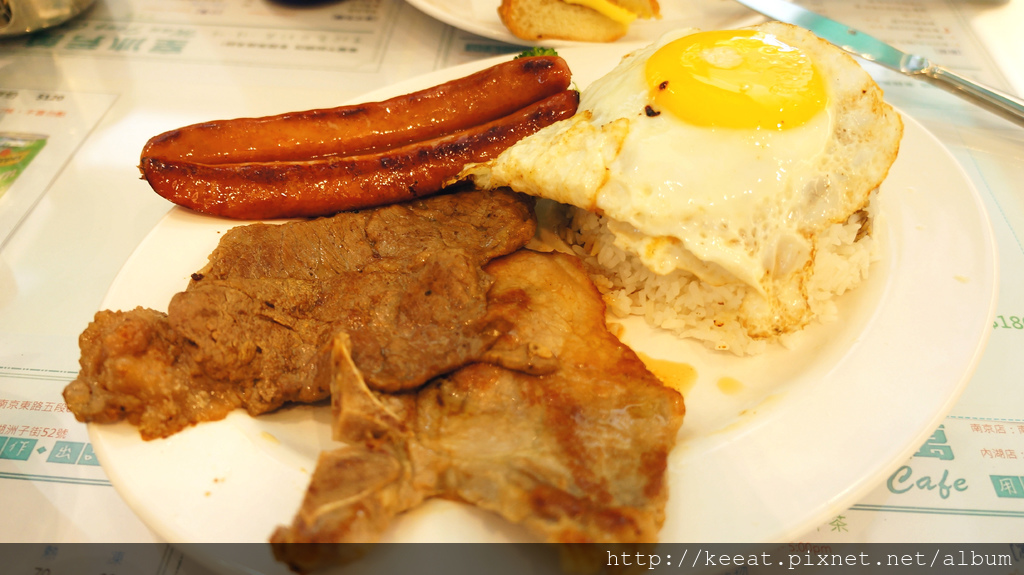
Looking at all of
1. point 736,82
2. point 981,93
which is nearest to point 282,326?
point 736,82

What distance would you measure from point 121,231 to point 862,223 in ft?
10.1

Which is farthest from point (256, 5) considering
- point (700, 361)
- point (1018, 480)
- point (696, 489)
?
point (1018, 480)

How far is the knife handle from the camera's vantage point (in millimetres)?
2762

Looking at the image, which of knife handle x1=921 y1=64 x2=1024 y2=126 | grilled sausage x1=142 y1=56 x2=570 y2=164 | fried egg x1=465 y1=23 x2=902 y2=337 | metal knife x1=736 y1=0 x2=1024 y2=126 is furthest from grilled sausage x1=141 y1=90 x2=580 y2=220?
knife handle x1=921 y1=64 x2=1024 y2=126

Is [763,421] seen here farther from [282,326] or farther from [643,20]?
[643,20]

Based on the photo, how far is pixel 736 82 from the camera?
6.38 feet

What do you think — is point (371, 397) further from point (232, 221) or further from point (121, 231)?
point (121, 231)

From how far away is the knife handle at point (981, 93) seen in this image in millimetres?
2762

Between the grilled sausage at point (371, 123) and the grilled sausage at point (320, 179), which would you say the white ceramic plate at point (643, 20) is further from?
the grilled sausage at point (320, 179)

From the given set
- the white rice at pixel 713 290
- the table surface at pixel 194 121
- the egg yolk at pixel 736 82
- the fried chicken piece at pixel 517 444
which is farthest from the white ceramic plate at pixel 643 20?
the fried chicken piece at pixel 517 444

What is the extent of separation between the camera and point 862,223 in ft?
7.11

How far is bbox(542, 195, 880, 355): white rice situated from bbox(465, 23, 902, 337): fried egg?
0.12m

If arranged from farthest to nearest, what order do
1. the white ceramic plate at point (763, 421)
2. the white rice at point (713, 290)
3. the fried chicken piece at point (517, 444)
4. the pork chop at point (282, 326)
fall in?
the white rice at point (713, 290) → the pork chop at point (282, 326) → the white ceramic plate at point (763, 421) → the fried chicken piece at point (517, 444)

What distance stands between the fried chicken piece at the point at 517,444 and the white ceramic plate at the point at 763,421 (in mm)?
110
